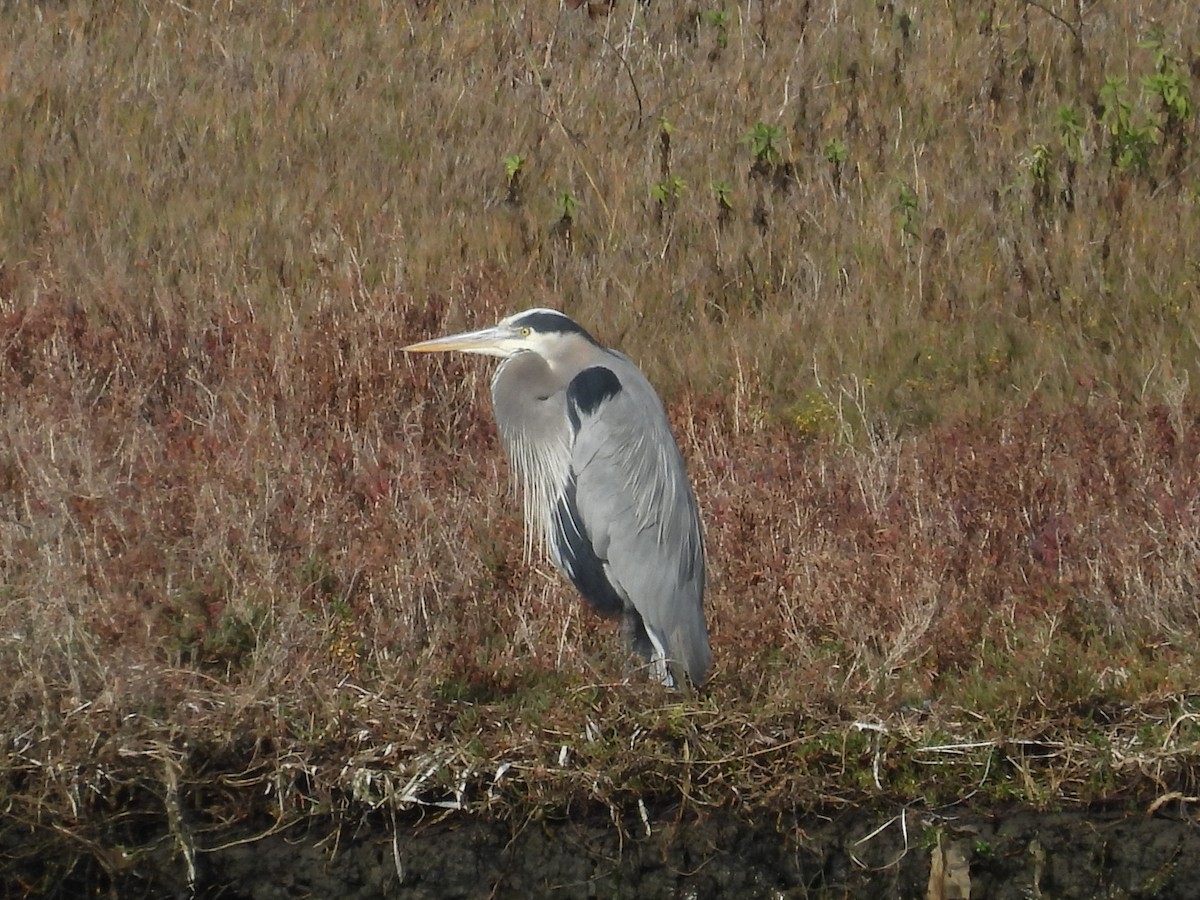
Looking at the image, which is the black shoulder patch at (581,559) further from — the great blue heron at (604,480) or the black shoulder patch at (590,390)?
the black shoulder patch at (590,390)

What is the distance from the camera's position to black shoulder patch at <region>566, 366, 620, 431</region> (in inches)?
181

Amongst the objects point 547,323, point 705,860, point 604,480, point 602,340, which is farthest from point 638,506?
point 602,340

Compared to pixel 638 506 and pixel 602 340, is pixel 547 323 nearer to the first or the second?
pixel 638 506

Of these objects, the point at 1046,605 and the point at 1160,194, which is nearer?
the point at 1046,605

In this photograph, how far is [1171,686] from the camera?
13.8ft

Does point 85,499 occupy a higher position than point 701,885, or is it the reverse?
point 85,499

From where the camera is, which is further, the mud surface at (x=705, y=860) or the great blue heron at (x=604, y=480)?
the great blue heron at (x=604, y=480)

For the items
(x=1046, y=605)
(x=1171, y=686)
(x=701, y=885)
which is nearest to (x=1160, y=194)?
(x=1046, y=605)

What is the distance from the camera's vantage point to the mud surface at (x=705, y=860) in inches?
153

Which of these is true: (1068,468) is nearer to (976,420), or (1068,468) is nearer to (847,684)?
(976,420)

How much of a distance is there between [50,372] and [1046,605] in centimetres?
359

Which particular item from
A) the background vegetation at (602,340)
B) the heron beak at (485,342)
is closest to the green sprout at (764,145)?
the background vegetation at (602,340)

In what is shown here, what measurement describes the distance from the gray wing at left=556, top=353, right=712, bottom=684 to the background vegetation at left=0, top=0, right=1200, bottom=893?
0.21m

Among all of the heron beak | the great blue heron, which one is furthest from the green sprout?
the heron beak
